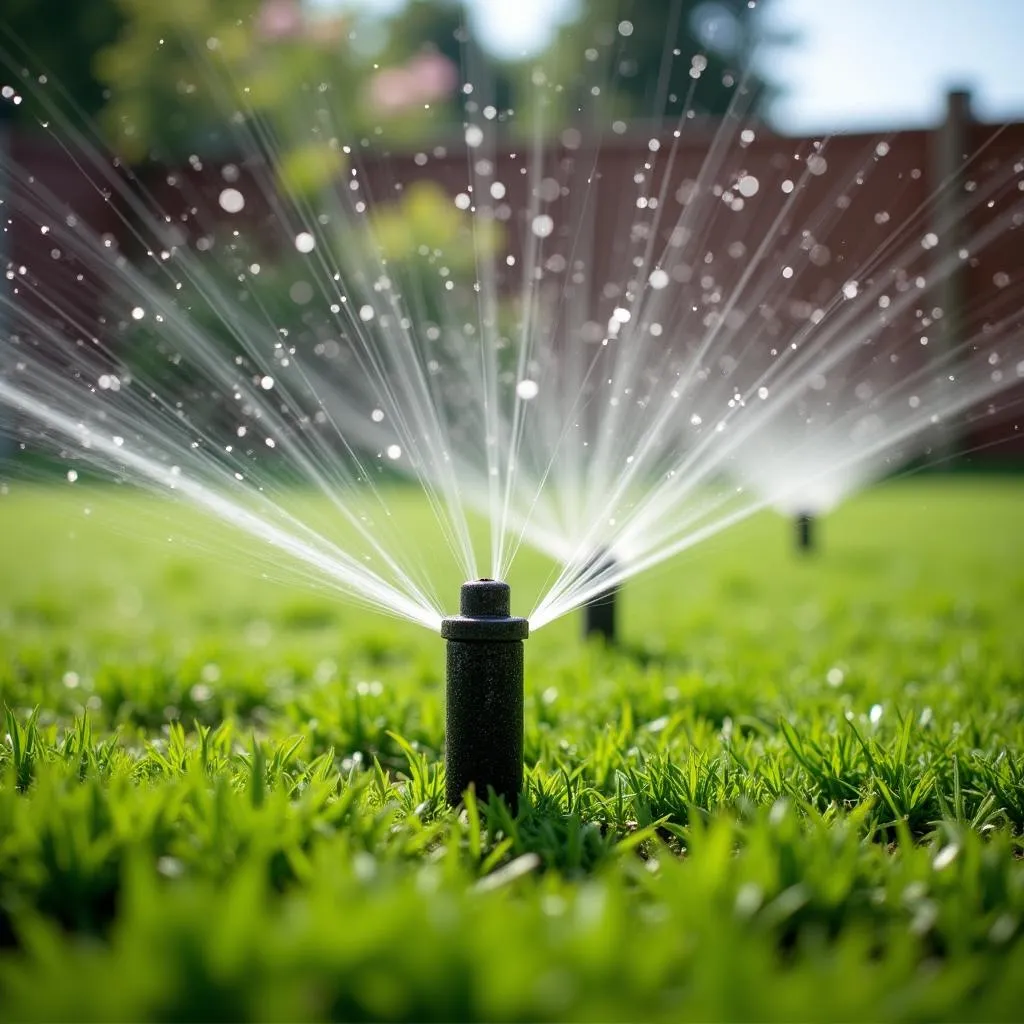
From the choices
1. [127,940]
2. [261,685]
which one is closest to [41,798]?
[127,940]

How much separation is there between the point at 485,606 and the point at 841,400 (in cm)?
913

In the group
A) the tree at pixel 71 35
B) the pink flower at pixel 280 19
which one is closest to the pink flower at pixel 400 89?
the pink flower at pixel 280 19

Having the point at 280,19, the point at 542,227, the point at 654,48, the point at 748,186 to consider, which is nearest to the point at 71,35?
the point at 280,19

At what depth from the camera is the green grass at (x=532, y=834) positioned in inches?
66.1

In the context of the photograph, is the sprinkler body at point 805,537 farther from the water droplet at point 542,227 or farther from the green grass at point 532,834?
the water droplet at point 542,227

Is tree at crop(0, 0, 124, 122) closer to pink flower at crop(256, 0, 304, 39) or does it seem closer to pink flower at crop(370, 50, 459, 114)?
pink flower at crop(370, 50, 459, 114)

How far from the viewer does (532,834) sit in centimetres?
267

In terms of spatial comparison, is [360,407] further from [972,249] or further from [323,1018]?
[323,1018]

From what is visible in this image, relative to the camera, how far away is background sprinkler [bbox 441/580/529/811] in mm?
2787

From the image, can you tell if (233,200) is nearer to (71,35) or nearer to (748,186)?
(748,186)

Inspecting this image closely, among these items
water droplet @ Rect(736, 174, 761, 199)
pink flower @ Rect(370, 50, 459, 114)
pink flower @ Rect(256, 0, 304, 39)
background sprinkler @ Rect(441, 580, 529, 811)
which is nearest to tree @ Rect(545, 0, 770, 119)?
pink flower @ Rect(370, 50, 459, 114)

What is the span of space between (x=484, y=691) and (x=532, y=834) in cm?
37

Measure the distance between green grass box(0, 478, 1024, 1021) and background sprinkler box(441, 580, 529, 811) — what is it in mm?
111

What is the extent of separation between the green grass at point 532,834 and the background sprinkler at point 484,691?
11 cm
